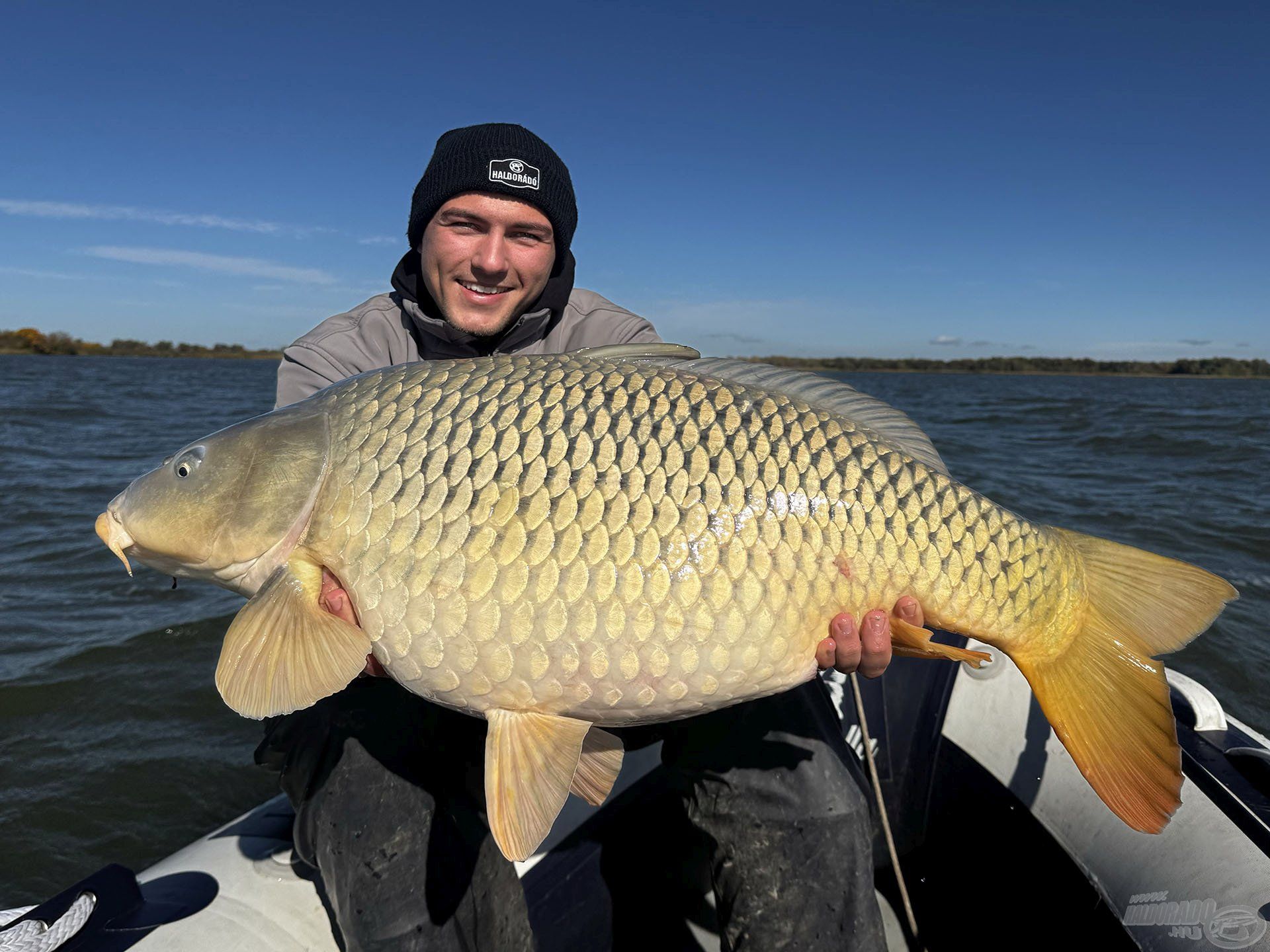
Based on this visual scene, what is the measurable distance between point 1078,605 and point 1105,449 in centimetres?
1350

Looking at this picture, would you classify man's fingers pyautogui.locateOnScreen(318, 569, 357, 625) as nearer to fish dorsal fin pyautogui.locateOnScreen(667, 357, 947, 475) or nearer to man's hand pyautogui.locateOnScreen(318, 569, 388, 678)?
man's hand pyautogui.locateOnScreen(318, 569, 388, 678)

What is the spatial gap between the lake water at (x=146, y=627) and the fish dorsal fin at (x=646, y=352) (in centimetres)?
282

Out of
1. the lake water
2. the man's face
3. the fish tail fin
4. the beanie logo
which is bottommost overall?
the lake water

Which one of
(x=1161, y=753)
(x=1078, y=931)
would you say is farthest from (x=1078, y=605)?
(x=1078, y=931)

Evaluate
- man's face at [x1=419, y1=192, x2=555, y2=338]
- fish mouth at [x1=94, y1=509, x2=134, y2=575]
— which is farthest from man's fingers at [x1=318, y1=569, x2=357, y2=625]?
man's face at [x1=419, y1=192, x2=555, y2=338]

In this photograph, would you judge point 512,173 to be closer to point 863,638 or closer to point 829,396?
point 829,396

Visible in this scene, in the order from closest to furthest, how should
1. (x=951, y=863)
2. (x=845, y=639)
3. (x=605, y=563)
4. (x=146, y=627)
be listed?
(x=605, y=563) < (x=845, y=639) < (x=951, y=863) < (x=146, y=627)

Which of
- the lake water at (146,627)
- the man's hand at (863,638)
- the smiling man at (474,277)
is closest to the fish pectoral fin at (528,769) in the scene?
the man's hand at (863,638)

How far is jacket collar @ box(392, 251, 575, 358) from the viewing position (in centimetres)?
226

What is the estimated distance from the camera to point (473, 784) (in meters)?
1.68

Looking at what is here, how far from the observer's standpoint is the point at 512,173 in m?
2.20

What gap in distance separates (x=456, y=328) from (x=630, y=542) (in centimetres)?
119

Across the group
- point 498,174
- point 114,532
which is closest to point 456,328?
point 498,174

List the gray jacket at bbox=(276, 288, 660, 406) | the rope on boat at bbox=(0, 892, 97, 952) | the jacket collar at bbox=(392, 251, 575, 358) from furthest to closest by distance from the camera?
the jacket collar at bbox=(392, 251, 575, 358) < the gray jacket at bbox=(276, 288, 660, 406) < the rope on boat at bbox=(0, 892, 97, 952)
